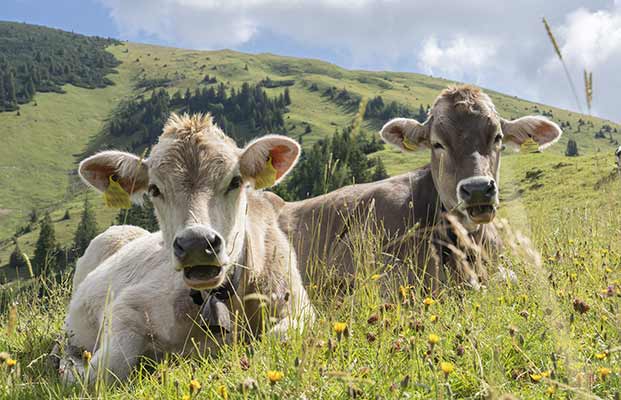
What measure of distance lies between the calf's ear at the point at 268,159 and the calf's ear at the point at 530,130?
403 centimetres

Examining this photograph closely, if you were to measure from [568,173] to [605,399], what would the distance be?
54.2m

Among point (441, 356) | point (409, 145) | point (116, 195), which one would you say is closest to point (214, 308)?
point (116, 195)

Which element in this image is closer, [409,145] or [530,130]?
[530,130]

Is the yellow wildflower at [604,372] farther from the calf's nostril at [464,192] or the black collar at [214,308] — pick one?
the calf's nostril at [464,192]

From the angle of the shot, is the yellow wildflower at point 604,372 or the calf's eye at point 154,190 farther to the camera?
the calf's eye at point 154,190

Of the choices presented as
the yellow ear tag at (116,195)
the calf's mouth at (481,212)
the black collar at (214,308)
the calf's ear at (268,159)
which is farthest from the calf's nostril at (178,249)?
the calf's mouth at (481,212)

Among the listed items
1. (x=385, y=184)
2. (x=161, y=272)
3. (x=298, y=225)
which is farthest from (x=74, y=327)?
(x=385, y=184)

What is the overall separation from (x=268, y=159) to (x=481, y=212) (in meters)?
2.48

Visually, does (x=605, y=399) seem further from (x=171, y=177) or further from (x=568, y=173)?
(x=568, y=173)

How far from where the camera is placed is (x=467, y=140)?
7430mm

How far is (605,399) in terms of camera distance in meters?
2.79

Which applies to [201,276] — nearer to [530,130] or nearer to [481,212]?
[481,212]

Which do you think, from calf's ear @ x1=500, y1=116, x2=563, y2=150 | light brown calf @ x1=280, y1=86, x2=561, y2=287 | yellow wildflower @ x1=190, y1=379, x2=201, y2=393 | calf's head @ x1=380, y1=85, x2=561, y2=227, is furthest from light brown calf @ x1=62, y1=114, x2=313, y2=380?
calf's ear @ x1=500, y1=116, x2=563, y2=150

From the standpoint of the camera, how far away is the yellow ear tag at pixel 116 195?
601cm
